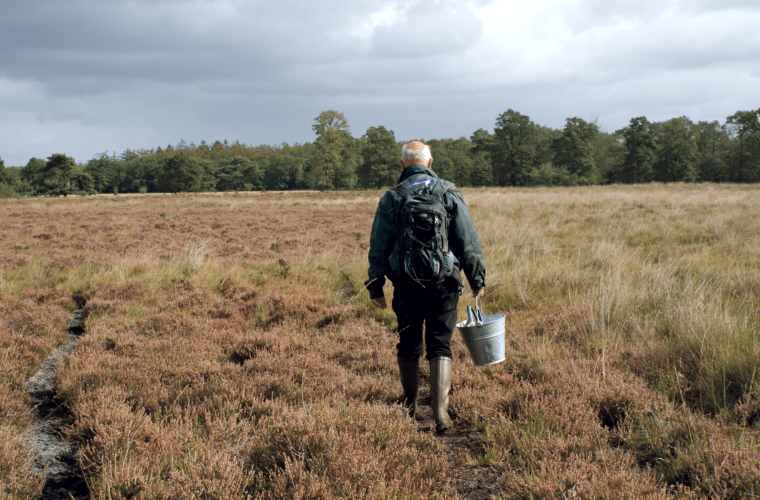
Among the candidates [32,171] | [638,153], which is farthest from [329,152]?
[32,171]

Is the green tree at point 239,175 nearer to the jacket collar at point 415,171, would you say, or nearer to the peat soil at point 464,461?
the jacket collar at point 415,171

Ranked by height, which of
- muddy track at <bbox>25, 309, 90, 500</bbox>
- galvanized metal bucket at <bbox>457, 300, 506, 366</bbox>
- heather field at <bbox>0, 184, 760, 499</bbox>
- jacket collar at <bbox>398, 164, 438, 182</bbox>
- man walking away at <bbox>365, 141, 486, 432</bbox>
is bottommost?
muddy track at <bbox>25, 309, 90, 500</bbox>

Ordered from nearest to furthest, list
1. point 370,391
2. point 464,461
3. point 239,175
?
point 464,461 → point 370,391 → point 239,175

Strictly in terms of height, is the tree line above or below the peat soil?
above

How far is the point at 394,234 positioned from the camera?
3.09 meters

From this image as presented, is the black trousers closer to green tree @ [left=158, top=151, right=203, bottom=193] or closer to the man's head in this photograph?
the man's head

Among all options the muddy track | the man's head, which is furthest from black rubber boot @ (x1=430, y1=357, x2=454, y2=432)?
the muddy track

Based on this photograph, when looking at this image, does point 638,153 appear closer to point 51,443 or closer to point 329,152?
point 329,152

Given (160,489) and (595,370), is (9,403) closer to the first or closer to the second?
(160,489)

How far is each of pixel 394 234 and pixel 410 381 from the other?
3.97 feet

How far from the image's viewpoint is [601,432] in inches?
111

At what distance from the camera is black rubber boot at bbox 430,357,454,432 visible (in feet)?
10.4

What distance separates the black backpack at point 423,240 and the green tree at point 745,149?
3105 inches

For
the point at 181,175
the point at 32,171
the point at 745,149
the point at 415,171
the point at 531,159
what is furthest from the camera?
the point at 32,171
